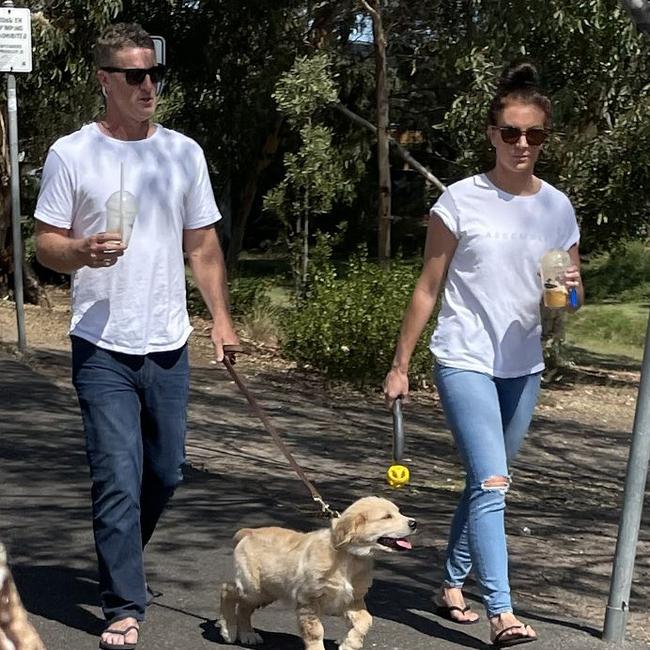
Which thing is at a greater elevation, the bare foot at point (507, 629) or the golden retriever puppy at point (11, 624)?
the golden retriever puppy at point (11, 624)

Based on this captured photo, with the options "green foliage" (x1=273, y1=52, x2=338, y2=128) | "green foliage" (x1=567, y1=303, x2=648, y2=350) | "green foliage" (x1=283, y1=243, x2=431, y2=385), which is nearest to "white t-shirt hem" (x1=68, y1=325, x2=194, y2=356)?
"green foliage" (x1=283, y1=243, x2=431, y2=385)

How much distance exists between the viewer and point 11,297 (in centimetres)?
1712

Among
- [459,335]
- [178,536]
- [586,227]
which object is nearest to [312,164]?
[586,227]

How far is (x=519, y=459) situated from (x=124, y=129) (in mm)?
5573

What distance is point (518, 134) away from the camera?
444cm

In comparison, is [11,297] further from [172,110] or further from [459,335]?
[459,335]

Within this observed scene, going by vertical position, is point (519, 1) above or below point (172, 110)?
above

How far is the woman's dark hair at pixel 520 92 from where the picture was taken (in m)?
4.52

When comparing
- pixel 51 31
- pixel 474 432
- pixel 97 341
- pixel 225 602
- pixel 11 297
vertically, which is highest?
pixel 51 31

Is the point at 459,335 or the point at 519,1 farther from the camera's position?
the point at 519,1

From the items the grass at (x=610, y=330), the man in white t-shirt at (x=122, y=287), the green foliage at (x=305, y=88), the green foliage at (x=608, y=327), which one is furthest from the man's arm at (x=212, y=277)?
the green foliage at (x=608, y=327)

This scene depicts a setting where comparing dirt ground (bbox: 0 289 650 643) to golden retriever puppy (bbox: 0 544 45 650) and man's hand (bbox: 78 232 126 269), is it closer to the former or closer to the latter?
man's hand (bbox: 78 232 126 269)

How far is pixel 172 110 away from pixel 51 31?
266 cm

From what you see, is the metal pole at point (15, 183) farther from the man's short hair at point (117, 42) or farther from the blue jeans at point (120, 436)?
the blue jeans at point (120, 436)
